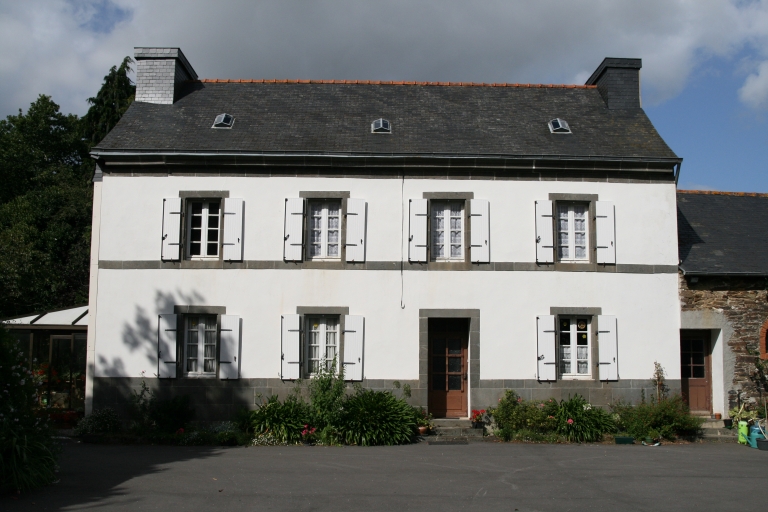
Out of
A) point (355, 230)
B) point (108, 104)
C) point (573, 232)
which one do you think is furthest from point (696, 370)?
point (108, 104)

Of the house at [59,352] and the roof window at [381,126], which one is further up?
the roof window at [381,126]

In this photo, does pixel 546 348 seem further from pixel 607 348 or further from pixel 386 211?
pixel 386 211

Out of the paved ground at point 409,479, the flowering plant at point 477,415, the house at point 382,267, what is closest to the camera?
the paved ground at point 409,479

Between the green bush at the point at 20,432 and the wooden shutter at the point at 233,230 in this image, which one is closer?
the green bush at the point at 20,432

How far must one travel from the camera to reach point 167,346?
12531 mm

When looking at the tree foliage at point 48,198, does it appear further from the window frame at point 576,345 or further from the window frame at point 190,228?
the window frame at point 576,345

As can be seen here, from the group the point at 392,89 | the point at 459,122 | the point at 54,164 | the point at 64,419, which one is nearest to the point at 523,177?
the point at 459,122

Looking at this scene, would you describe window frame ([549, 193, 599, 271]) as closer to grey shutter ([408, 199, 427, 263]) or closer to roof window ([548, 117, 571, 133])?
roof window ([548, 117, 571, 133])

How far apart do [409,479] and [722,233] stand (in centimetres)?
962

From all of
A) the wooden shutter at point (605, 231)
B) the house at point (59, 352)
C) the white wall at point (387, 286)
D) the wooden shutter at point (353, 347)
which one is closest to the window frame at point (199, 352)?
the white wall at point (387, 286)

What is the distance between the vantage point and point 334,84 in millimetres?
15789

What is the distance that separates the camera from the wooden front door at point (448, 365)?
13.1 metres

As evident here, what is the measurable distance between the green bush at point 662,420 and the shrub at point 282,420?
597 cm

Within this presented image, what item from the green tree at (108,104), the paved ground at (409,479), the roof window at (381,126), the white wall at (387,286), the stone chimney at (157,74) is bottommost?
the paved ground at (409,479)
